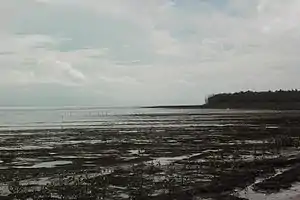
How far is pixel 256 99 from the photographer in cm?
17275

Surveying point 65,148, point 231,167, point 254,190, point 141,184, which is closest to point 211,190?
point 254,190

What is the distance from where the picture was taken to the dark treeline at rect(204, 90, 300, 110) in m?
161

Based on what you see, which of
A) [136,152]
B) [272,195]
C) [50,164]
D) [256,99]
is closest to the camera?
[272,195]

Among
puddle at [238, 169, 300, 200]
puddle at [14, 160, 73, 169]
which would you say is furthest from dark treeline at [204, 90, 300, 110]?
puddle at [238, 169, 300, 200]

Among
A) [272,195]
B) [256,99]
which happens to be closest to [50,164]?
[272,195]

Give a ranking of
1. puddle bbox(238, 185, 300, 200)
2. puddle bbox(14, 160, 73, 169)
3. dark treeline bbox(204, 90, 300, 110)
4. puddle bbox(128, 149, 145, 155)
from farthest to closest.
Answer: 1. dark treeline bbox(204, 90, 300, 110)
2. puddle bbox(128, 149, 145, 155)
3. puddle bbox(14, 160, 73, 169)
4. puddle bbox(238, 185, 300, 200)

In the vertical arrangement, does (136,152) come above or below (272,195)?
Result: above

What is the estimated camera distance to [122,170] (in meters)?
24.0

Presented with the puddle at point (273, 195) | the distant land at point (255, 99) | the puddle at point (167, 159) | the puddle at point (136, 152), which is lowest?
the puddle at point (273, 195)

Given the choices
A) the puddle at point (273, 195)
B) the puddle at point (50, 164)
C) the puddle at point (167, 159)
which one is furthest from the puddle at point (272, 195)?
the puddle at point (50, 164)

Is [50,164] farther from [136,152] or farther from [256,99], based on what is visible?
[256,99]

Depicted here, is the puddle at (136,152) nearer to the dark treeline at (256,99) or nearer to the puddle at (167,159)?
the puddle at (167,159)

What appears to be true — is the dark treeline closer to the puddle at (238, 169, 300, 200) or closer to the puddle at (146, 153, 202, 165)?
the puddle at (146, 153, 202, 165)

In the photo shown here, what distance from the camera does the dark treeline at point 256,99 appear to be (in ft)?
528
